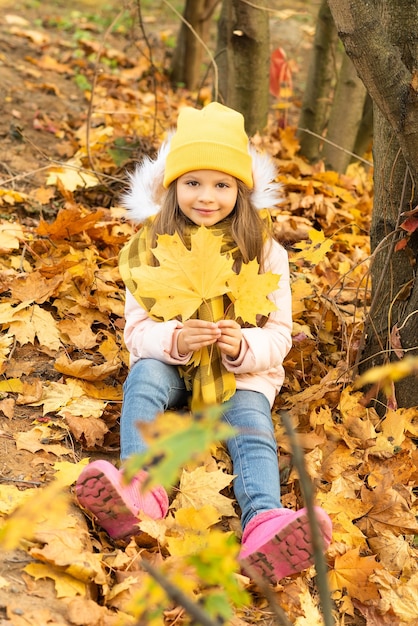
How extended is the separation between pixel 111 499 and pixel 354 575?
72 centimetres

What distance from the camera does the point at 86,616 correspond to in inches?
64.4

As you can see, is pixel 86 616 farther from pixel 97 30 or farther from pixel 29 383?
pixel 97 30

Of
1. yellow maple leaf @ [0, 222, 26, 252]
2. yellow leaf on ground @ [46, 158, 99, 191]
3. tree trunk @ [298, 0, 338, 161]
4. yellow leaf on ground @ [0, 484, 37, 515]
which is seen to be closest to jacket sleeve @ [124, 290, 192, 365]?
yellow leaf on ground @ [0, 484, 37, 515]

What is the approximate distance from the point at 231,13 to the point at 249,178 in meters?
1.96

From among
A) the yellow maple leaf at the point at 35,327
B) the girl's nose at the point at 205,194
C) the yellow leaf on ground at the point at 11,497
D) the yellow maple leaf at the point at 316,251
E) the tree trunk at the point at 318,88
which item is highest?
the tree trunk at the point at 318,88

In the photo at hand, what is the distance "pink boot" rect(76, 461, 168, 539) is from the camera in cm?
185

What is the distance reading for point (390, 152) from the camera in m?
2.48

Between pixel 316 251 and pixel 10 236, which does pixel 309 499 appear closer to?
pixel 316 251

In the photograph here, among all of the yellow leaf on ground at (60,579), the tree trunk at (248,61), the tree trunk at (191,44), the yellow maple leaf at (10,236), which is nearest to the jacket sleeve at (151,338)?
the yellow leaf on ground at (60,579)

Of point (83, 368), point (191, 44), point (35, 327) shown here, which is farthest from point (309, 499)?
point (191, 44)

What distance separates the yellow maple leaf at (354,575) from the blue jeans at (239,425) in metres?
0.23

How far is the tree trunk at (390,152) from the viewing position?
2113 millimetres

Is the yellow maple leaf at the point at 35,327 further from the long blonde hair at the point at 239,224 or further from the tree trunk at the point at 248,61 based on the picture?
the tree trunk at the point at 248,61

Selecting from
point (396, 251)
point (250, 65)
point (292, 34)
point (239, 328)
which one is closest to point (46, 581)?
point (239, 328)
